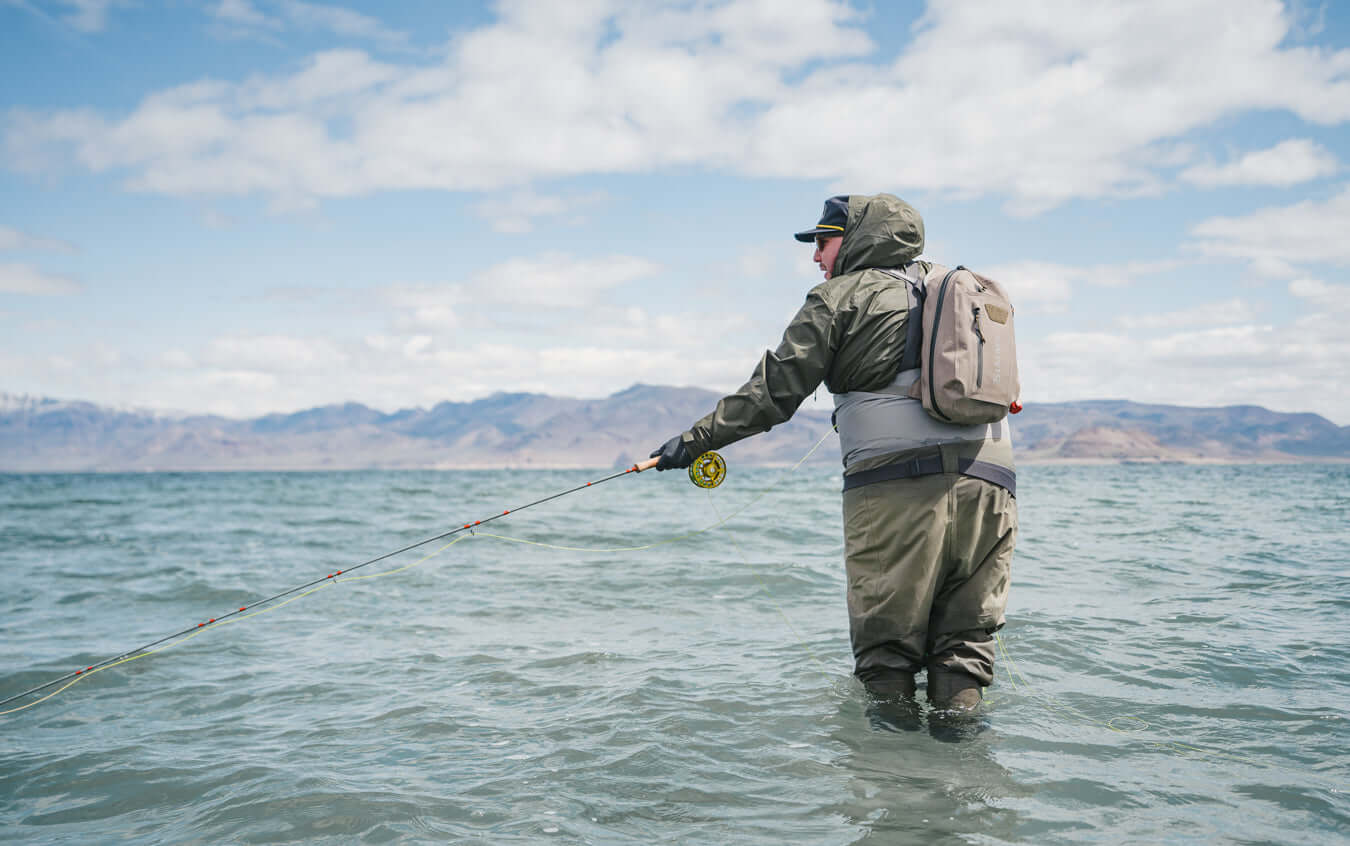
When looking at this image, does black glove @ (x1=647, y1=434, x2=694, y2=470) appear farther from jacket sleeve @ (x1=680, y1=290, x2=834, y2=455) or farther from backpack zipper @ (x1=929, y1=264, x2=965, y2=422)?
backpack zipper @ (x1=929, y1=264, x2=965, y2=422)

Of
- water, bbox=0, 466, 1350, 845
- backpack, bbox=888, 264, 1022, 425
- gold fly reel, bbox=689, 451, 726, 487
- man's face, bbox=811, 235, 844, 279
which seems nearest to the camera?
water, bbox=0, 466, 1350, 845

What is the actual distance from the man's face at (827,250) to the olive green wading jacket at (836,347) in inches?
7.0

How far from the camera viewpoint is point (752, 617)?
8.52 m

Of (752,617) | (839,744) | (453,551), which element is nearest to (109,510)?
(453,551)

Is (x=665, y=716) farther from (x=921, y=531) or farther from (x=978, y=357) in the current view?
(x=978, y=357)

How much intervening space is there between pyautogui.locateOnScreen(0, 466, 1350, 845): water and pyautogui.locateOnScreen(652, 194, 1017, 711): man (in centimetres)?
55

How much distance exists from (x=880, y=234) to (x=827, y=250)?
1.07 feet

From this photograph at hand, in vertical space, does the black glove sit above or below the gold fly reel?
above

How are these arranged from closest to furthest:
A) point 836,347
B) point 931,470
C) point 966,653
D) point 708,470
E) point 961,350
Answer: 1. point 961,350
2. point 931,470
3. point 836,347
4. point 966,653
5. point 708,470

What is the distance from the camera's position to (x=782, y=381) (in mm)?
4211

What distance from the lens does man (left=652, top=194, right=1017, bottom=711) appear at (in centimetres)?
418

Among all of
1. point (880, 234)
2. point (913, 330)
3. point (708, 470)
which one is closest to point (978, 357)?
point (913, 330)

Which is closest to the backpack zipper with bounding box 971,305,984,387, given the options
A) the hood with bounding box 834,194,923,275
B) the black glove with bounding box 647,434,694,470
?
the hood with bounding box 834,194,923,275

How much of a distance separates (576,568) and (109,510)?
1173 inches
